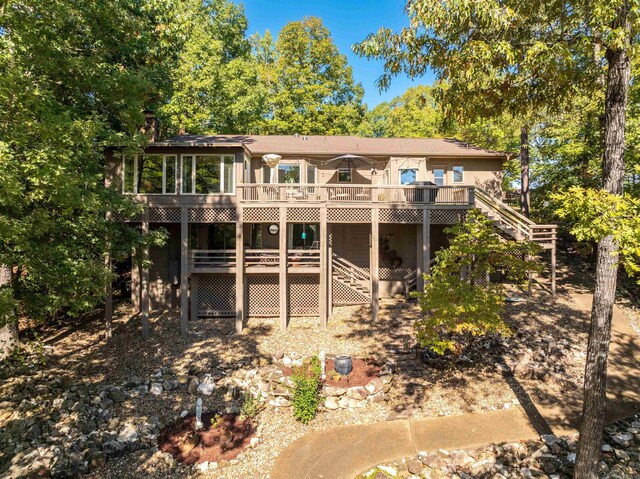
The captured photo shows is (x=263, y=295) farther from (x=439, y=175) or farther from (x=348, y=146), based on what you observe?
(x=439, y=175)

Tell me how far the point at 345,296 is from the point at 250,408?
25.2ft

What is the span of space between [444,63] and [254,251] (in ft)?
30.0

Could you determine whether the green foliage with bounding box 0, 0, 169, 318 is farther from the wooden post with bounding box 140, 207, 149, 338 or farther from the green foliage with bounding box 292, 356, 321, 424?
the green foliage with bounding box 292, 356, 321, 424

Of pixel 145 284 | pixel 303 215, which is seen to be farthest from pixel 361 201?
pixel 145 284

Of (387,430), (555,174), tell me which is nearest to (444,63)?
(387,430)

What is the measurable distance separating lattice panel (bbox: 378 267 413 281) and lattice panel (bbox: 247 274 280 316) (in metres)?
5.26

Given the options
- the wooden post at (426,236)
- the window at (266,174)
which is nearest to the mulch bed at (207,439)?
the wooden post at (426,236)

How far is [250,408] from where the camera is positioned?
8.38m

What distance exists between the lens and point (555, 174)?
61.4ft

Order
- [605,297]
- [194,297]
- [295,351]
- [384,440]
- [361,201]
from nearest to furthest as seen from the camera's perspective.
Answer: [605,297], [384,440], [295,351], [361,201], [194,297]

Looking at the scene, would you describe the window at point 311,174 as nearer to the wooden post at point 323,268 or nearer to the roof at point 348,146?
the roof at point 348,146

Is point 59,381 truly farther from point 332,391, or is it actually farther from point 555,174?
point 555,174

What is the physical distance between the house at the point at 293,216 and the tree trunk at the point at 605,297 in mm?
6880

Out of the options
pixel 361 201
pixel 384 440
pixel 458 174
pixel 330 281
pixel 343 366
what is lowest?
pixel 384 440
